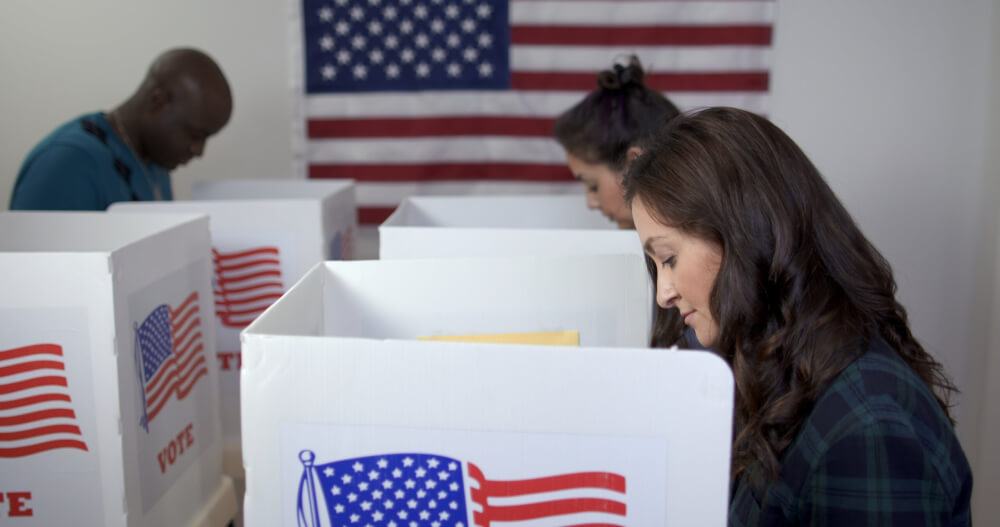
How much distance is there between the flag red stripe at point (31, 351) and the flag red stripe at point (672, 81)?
6.31 ft

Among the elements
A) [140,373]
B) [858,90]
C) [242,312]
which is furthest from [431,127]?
[140,373]

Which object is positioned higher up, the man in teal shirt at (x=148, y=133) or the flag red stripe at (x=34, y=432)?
the man in teal shirt at (x=148, y=133)

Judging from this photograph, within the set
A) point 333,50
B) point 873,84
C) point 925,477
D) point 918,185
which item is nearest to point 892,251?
point 918,185

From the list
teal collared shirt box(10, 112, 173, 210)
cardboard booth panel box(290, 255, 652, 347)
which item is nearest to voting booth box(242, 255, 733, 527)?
cardboard booth panel box(290, 255, 652, 347)

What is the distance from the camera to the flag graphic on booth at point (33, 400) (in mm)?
1085

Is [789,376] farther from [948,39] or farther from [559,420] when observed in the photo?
[948,39]

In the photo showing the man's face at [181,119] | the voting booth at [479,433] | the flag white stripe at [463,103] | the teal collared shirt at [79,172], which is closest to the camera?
the voting booth at [479,433]

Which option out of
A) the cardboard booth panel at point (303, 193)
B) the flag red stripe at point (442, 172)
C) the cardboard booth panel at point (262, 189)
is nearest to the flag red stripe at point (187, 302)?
the cardboard booth panel at point (303, 193)

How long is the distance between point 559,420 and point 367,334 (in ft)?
1.40

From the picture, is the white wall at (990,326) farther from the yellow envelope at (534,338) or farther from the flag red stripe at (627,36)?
the yellow envelope at (534,338)

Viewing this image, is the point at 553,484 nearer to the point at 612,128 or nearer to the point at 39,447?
the point at 39,447

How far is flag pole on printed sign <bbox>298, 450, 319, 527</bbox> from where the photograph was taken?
787 millimetres

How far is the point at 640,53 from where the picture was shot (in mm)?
2750

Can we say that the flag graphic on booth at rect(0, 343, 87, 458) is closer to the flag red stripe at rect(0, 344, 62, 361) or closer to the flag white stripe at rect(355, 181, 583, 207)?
the flag red stripe at rect(0, 344, 62, 361)
